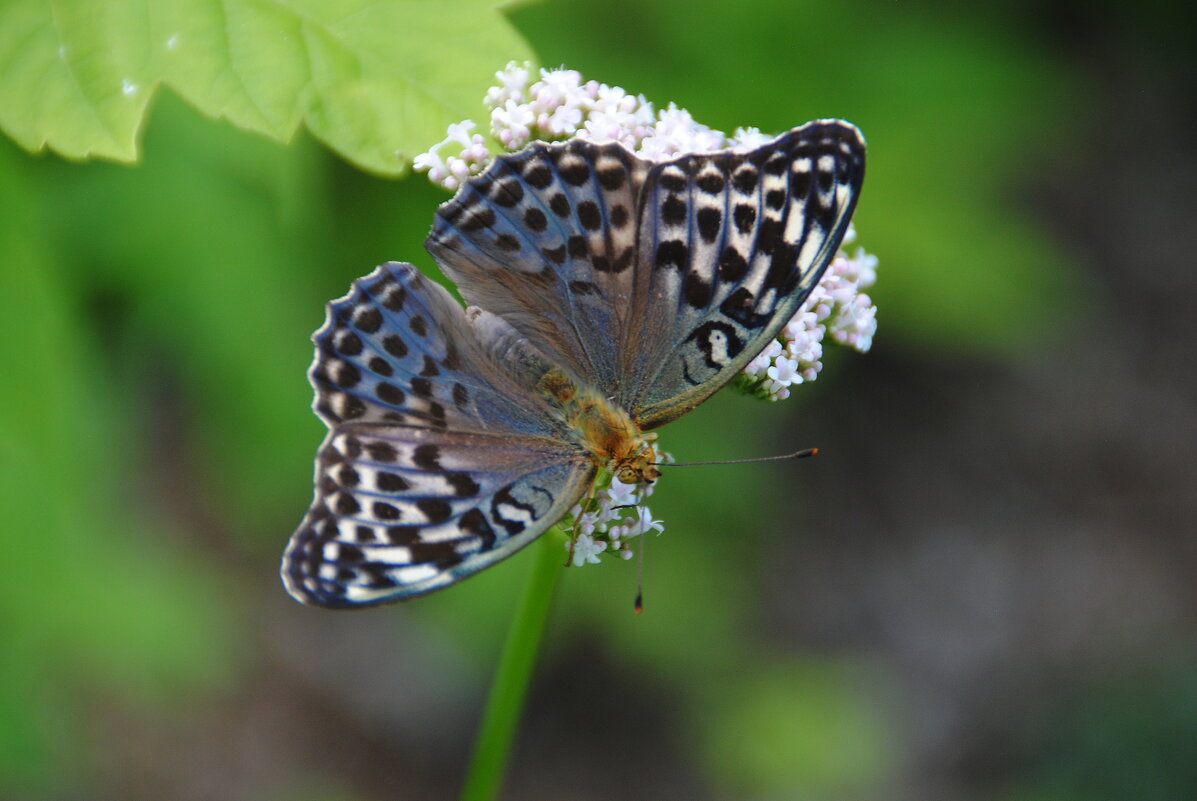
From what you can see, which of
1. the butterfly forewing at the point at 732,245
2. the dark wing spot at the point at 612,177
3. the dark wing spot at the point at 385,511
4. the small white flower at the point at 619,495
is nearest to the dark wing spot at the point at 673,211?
the butterfly forewing at the point at 732,245

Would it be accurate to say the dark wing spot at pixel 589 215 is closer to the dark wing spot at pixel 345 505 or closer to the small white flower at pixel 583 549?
the small white flower at pixel 583 549

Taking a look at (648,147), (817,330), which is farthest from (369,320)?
(817,330)

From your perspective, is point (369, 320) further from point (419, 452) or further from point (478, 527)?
point (478, 527)

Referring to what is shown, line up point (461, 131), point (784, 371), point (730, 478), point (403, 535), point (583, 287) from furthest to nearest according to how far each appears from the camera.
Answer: point (730, 478)
point (583, 287)
point (784, 371)
point (461, 131)
point (403, 535)

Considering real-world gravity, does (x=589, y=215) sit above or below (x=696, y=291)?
above

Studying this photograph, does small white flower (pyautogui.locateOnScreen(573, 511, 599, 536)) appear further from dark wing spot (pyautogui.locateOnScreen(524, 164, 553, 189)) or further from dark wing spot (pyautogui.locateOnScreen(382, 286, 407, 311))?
dark wing spot (pyautogui.locateOnScreen(524, 164, 553, 189))

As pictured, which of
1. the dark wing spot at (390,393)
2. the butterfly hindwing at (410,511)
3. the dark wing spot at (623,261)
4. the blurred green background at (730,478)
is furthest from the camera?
the blurred green background at (730,478)

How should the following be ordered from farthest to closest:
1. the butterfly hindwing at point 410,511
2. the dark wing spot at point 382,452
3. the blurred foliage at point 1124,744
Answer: the blurred foliage at point 1124,744 → the dark wing spot at point 382,452 → the butterfly hindwing at point 410,511
